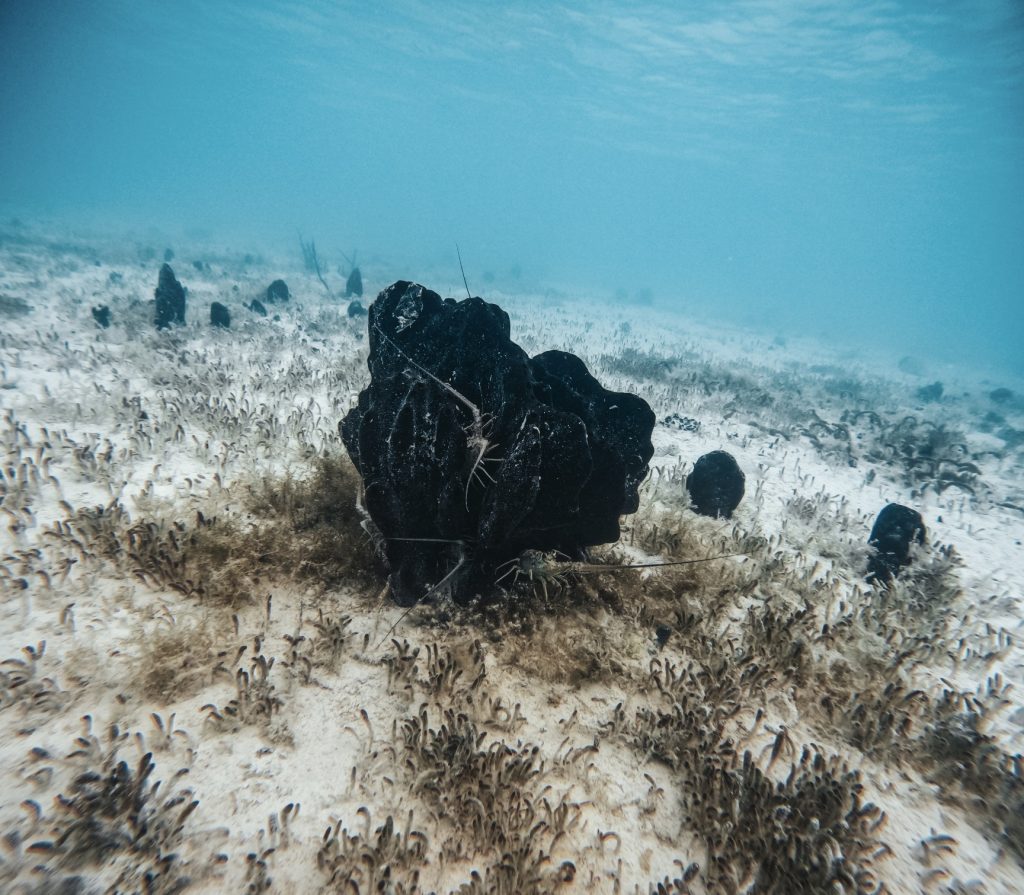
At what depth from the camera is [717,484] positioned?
6.36m

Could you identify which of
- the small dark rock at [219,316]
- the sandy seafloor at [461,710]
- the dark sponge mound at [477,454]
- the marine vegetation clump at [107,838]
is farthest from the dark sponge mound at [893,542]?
the small dark rock at [219,316]

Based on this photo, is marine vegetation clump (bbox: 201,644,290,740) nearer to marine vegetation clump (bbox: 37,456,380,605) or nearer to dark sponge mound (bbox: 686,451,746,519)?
marine vegetation clump (bbox: 37,456,380,605)

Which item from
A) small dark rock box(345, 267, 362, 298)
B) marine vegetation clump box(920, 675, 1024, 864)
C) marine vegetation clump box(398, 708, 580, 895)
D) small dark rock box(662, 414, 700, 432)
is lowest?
marine vegetation clump box(398, 708, 580, 895)

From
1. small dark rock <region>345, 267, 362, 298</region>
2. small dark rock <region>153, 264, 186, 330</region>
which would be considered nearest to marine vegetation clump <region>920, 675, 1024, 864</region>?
small dark rock <region>153, 264, 186, 330</region>

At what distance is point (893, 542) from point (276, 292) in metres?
22.1

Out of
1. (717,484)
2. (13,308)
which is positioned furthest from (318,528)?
(13,308)

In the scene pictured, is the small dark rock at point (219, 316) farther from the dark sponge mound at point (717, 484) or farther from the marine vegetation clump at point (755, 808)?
the marine vegetation clump at point (755, 808)

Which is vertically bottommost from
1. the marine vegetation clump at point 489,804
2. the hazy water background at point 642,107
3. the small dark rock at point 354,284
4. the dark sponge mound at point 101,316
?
the marine vegetation clump at point 489,804

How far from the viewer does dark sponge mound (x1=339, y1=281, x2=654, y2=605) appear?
3250mm

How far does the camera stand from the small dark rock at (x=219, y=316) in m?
13.4

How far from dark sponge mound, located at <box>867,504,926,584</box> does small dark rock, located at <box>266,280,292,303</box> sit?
21.7 m

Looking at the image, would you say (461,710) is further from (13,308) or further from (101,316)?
(13,308)

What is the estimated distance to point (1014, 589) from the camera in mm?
5762

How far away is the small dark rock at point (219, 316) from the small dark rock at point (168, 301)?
0.85 metres
